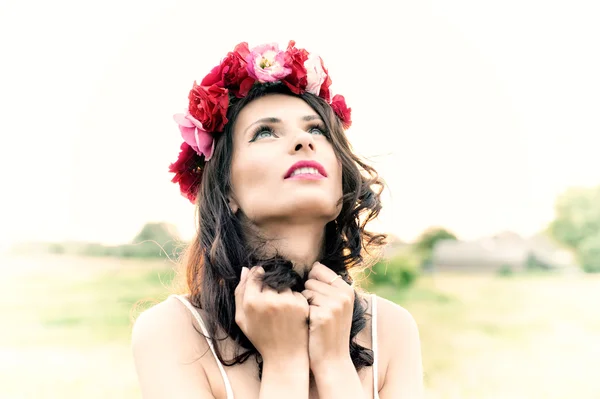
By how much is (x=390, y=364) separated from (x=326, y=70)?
113 centimetres

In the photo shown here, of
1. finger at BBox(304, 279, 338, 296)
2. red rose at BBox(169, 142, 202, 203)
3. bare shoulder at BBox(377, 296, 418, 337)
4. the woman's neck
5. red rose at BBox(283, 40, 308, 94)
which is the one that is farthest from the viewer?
red rose at BBox(169, 142, 202, 203)

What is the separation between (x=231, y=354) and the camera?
7.02 ft

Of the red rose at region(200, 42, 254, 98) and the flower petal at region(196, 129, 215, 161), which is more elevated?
the red rose at region(200, 42, 254, 98)

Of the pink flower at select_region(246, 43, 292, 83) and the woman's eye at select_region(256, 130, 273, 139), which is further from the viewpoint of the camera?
the pink flower at select_region(246, 43, 292, 83)

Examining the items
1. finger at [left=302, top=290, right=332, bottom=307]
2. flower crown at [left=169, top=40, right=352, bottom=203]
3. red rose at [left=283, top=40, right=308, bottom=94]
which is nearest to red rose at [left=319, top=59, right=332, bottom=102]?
flower crown at [left=169, top=40, right=352, bottom=203]

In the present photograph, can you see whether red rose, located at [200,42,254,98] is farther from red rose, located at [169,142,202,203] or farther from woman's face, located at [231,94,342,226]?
red rose, located at [169,142,202,203]

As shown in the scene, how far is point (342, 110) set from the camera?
2662 mm

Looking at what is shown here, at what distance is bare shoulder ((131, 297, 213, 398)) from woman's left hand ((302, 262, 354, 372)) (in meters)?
0.35

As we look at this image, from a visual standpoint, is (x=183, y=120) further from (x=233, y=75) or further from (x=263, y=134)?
(x=263, y=134)

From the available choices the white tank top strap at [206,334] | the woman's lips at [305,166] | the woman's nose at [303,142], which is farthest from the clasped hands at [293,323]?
the woman's nose at [303,142]

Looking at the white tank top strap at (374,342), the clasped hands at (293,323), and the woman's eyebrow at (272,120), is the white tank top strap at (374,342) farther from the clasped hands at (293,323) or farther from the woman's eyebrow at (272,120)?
the woman's eyebrow at (272,120)

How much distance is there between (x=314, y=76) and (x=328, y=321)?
96cm

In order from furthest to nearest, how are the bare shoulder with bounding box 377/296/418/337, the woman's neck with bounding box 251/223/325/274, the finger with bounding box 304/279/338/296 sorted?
1. the bare shoulder with bounding box 377/296/418/337
2. the woman's neck with bounding box 251/223/325/274
3. the finger with bounding box 304/279/338/296

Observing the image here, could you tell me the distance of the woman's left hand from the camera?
2033 mm
